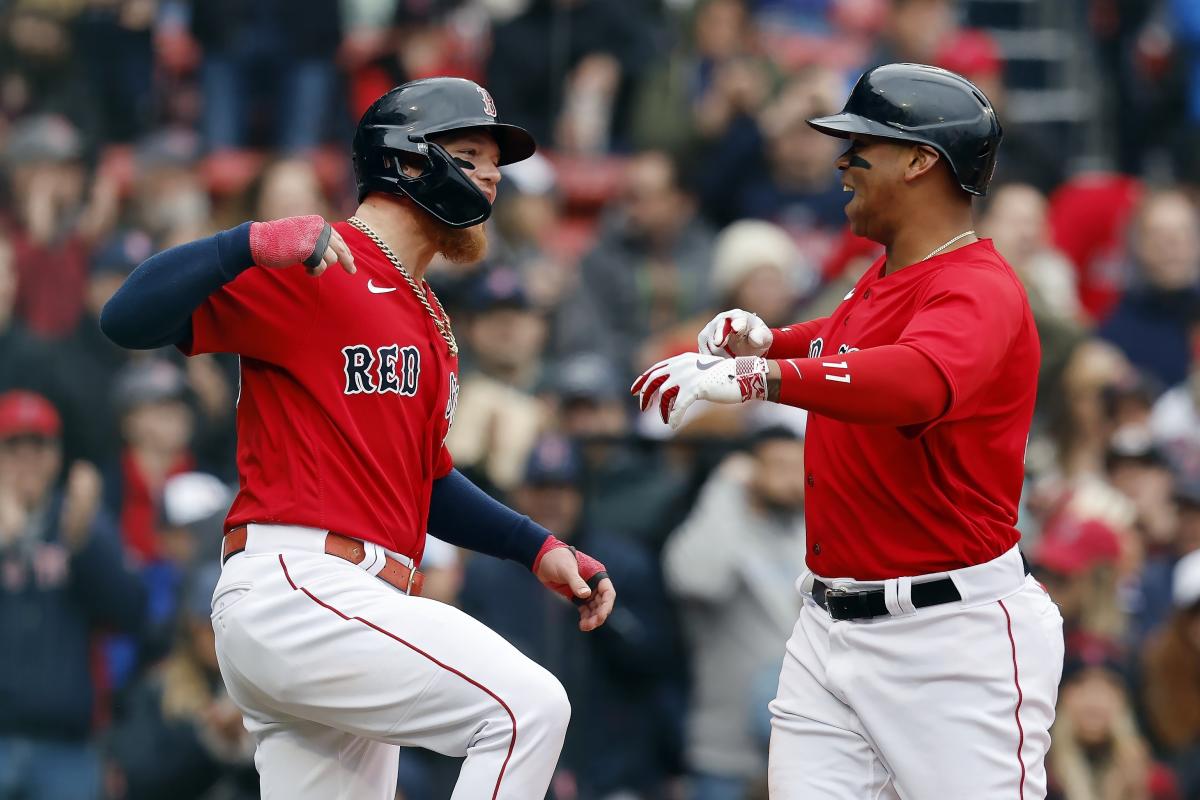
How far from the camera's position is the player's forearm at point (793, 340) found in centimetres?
506

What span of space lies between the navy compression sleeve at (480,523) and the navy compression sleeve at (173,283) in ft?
3.32

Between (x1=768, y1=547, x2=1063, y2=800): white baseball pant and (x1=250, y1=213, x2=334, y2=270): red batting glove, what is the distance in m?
1.54

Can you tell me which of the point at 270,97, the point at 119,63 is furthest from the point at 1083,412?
the point at 119,63

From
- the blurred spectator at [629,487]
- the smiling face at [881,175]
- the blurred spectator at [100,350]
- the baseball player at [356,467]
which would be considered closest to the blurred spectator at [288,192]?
the blurred spectator at [100,350]

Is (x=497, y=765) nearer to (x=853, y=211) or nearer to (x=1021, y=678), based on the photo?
(x=1021, y=678)

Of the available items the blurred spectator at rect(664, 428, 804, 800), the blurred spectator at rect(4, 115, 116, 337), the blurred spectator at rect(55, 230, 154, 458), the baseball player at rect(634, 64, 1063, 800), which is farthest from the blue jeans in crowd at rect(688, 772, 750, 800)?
the blurred spectator at rect(4, 115, 116, 337)

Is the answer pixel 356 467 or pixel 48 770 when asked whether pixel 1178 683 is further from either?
pixel 48 770

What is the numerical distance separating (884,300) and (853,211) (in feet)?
0.82

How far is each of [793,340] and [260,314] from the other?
1496mm

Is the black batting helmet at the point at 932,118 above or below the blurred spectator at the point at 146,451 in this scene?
above

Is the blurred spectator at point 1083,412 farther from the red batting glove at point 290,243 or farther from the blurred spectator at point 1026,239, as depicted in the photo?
the red batting glove at point 290,243

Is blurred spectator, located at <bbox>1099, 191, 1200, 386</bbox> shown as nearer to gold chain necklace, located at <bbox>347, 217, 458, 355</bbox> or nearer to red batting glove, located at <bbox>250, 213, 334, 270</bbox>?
gold chain necklace, located at <bbox>347, 217, 458, 355</bbox>

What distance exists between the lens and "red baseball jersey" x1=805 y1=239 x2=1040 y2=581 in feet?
14.7

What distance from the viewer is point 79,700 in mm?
7500
